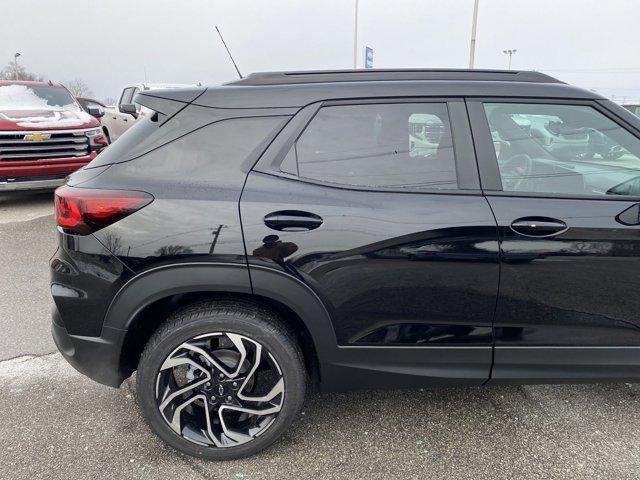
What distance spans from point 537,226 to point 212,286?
143 cm

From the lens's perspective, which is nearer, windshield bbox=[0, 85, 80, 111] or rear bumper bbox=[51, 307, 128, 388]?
rear bumper bbox=[51, 307, 128, 388]

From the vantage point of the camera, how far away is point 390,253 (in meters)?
1.94

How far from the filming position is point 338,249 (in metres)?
1.92

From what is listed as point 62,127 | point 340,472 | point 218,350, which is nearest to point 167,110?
point 218,350

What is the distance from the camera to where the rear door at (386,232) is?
1922 mm

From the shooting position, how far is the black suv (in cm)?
193

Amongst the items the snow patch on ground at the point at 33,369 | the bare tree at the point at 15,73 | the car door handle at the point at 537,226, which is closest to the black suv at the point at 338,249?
the car door handle at the point at 537,226

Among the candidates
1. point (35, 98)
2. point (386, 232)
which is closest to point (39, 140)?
point (35, 98)

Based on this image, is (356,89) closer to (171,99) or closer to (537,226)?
(171,99)

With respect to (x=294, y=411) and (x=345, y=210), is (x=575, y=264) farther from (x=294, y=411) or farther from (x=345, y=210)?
(x=294, y=411)

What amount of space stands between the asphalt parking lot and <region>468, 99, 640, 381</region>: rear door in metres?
0.41

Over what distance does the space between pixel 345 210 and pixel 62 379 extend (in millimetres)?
2158

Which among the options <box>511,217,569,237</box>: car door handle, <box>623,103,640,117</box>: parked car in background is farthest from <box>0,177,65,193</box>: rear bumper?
<box>623,103,640,117</box>: parked car in background

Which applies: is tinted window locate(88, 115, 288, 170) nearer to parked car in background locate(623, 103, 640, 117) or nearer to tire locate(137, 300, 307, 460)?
tire locate(137, 300, 307, 460)
